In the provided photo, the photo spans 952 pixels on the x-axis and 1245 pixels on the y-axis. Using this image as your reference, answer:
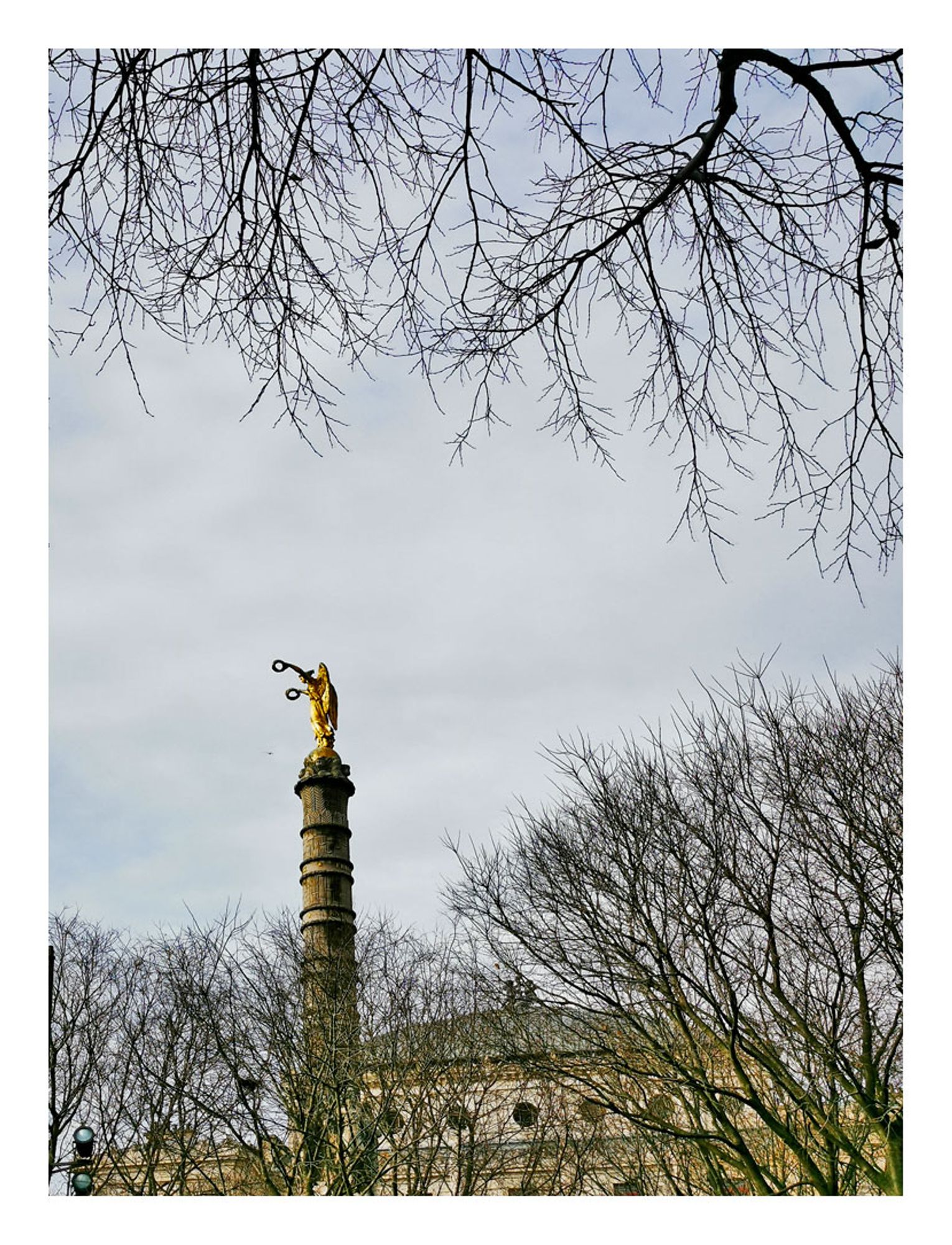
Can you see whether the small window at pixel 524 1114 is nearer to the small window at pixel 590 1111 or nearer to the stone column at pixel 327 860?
the small window at pixel 590 1111

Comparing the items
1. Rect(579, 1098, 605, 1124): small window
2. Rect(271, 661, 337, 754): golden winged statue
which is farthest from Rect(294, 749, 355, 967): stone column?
Rect(579, 1098, 605, 1124): small window

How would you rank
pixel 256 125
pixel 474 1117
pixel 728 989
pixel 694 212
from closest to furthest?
pixel 256 125 → pixel 694 212 → pixel 728 989 → pixel 474 1117

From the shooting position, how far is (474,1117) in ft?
41.1

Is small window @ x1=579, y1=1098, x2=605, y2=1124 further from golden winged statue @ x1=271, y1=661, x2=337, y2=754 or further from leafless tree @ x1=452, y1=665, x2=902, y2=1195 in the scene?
golden winged statue @ x1=271, y1=661, x2=337, y2=754

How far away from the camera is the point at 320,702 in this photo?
2005 centimetres

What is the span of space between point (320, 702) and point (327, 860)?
2812mm

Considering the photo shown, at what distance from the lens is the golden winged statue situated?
65.2 feet

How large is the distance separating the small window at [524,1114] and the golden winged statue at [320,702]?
7.87m

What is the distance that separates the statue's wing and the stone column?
72cm
